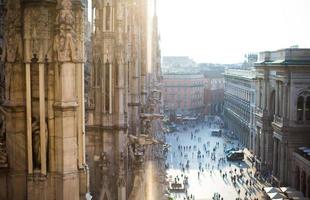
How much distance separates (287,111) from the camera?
175ft

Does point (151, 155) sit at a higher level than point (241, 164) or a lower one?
higher

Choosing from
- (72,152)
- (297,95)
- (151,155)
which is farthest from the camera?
(297,95)

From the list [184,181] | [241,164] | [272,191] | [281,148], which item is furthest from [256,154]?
[272,191]

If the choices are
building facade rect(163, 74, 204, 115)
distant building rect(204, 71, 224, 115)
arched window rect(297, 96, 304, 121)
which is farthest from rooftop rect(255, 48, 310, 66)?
distant building rect(204, 71, 224, 115)

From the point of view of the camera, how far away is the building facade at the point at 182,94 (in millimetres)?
139250

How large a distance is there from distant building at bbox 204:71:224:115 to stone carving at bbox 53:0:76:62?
137 meters

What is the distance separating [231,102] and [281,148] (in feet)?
157

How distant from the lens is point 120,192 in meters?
16.2

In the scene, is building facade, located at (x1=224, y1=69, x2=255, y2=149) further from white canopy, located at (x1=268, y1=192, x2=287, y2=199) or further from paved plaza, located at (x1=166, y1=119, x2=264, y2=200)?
white canopy, located at (x1=268, y1=192, x2=287, y2=199)

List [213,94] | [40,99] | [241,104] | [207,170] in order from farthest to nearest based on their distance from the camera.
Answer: [213,94], [241,104], [207,170], [40,99]

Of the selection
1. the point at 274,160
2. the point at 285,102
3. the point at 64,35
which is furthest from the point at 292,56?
the point at 64,35

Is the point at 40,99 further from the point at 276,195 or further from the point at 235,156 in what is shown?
the point at 235,156

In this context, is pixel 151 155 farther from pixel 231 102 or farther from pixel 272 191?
pixel 231 102

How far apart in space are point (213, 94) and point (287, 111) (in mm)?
97027
